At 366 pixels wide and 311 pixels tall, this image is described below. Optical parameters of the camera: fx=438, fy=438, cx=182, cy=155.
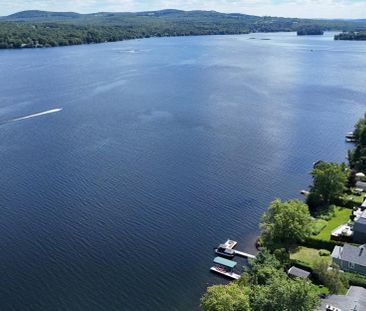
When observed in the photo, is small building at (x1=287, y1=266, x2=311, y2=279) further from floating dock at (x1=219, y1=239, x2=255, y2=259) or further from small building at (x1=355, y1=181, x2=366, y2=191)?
small building at (x1=355, y1=181, x2=366, y2=191)

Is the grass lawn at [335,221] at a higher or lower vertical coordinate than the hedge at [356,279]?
higher

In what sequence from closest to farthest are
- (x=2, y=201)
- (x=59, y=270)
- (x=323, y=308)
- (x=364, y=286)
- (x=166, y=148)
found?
(x=323, y=308), (x=364, y=286), (x=59, y=270), (x=2, y=201), (x=166, y=148)

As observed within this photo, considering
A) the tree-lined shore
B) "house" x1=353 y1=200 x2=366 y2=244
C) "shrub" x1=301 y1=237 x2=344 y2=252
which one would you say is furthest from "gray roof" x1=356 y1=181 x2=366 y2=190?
"shrub" x1=301 y1=237 x2=344 y2=252

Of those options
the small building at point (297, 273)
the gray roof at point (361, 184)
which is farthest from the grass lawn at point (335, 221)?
the gray roof at point (361, 184)

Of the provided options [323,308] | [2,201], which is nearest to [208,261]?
[323,308]

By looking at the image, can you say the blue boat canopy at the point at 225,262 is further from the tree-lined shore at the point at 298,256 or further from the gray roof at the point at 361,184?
the gray roof at the point at 361,184

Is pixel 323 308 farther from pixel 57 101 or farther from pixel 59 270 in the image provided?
pixel 57 101
